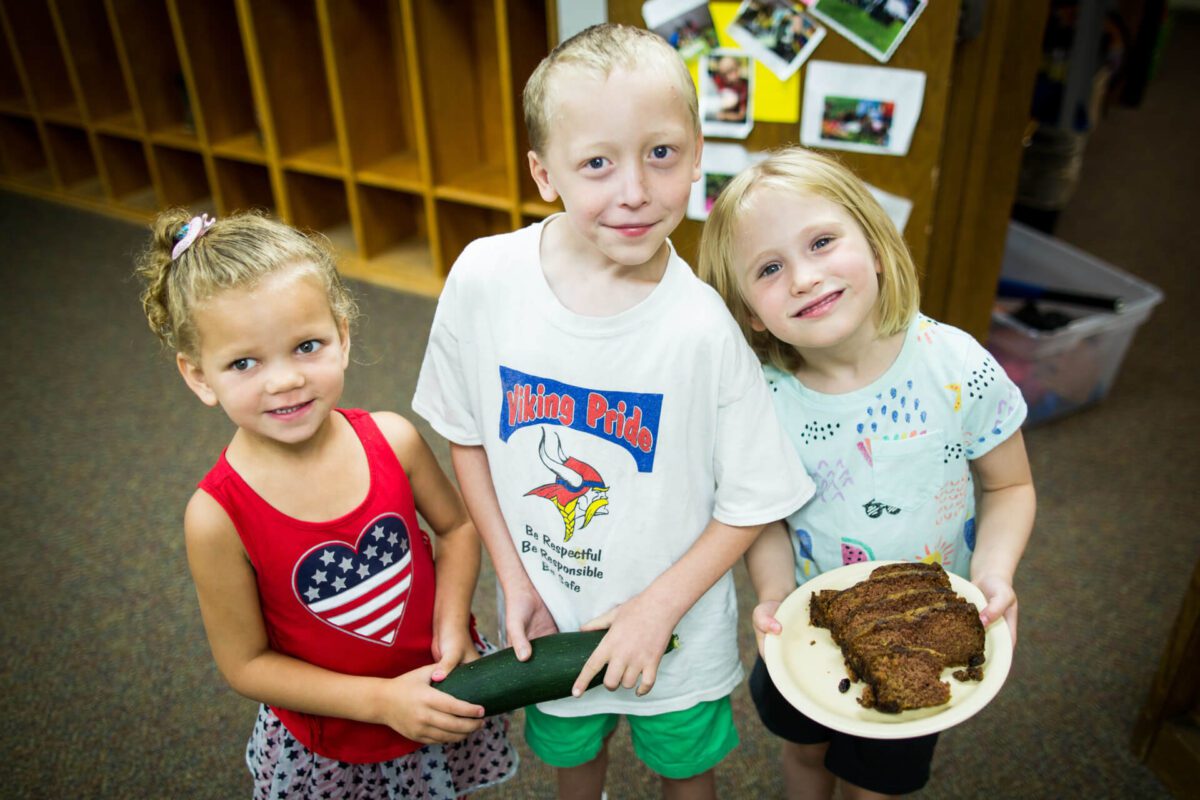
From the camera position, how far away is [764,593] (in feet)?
3.82

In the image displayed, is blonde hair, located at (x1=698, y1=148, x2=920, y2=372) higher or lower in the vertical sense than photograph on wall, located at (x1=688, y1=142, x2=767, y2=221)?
higher

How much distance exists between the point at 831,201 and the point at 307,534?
67 centimetres

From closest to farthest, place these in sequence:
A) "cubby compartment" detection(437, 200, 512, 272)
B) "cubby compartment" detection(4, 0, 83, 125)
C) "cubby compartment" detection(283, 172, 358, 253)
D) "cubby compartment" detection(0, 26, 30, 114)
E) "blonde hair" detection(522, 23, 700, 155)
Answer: "blonde hair" detection(522, 23, 700, 155) < "cubby compartment" detection(437, 200, 512, 272) < "cubby compartment" detection(283, 172, 358, 253) < "cubby compartment" detection(4, 0, 83, 125) < "cubby compartment" detection(0, 26, 30, 114)

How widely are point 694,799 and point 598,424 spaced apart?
59cm

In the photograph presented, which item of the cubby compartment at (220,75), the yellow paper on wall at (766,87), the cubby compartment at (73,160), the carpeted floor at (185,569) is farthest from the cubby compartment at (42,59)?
the yellow paper on wall at (766,87)

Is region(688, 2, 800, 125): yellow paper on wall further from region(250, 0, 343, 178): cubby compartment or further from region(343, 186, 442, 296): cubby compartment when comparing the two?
region(250, 0, 343, 178): cubby compartment

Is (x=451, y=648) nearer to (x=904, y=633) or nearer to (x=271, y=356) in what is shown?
(x=271, y=356)

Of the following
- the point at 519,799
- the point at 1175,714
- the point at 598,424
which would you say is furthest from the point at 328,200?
the point at 1175,714

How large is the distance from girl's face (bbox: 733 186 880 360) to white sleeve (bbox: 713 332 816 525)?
6 centimetres

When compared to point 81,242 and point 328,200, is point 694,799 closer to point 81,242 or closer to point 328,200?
point 328,200

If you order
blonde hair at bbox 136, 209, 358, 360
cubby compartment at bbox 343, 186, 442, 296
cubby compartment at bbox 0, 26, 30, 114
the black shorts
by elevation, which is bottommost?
cubby compartment at bbox 343, 186, 442, 296

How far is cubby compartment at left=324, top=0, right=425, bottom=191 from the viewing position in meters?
3.13

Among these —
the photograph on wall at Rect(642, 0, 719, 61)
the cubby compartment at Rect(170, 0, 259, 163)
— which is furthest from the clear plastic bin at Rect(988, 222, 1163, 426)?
the cubby compartment at Rect(170, 0, 259, 163)

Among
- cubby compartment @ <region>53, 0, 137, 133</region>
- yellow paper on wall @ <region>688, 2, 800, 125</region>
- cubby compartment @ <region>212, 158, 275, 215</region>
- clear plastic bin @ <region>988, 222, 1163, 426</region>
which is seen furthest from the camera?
cubby compartment @ <region>53, 0, 137, 133</region>
